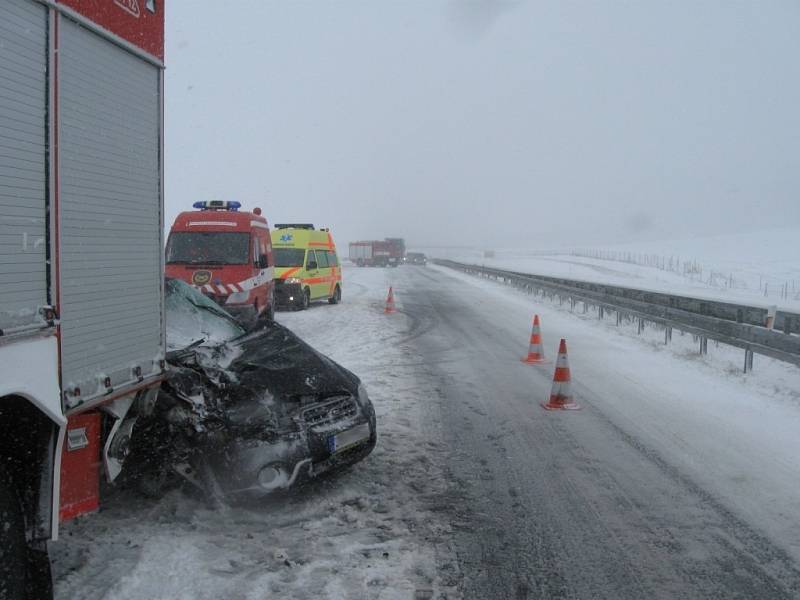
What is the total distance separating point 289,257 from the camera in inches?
752

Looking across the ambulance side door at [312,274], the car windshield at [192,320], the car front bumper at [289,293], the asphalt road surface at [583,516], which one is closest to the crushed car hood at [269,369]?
the car windshield at [192,320]

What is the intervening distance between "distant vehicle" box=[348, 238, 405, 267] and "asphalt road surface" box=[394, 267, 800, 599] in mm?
58866

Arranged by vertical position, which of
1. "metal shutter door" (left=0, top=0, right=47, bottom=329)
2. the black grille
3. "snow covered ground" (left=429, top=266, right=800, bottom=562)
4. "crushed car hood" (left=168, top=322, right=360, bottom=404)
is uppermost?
"metal shutter door" (left=0, top=0, right=47, bottom=329)

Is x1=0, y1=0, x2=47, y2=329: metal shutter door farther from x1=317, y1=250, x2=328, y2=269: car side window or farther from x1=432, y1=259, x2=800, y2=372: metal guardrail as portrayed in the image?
x1=317, y1=250, x2=328, y2=269: car side window

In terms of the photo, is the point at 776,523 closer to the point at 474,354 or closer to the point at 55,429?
the point at 55,429

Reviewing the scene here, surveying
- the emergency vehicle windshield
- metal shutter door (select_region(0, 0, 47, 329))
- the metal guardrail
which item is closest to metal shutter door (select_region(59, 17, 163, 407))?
metal shutter door (select_region(0, 0, 47, 329))

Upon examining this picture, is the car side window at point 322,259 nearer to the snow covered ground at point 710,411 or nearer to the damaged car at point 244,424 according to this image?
the snow covered ground at point 710,411

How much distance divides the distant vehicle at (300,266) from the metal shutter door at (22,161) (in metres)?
16.0

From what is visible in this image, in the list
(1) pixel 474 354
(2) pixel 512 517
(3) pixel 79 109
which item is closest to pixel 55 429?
(3) pixel 79 109

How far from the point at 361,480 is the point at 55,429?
2.48 metres

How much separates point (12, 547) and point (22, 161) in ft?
5.04

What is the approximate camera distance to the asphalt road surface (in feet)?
10.9

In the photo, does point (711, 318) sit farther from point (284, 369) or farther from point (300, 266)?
point (300, 266)

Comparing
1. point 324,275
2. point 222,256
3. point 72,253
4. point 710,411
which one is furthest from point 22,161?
point 324,275
